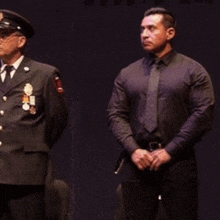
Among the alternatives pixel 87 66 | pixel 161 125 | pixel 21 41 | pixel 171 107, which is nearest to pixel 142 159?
Result: pixel 161 125

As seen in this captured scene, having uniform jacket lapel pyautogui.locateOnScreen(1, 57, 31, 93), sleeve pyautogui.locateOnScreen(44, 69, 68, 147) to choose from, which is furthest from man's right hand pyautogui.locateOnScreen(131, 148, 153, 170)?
uniform jacket lapel pyautogui.locateOnScreen(1, 57, 31, 93)

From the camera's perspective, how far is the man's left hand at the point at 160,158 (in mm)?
3787

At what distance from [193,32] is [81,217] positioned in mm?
1519

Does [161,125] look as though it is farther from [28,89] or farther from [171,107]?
[28,89]

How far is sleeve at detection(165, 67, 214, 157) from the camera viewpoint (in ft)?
12.5

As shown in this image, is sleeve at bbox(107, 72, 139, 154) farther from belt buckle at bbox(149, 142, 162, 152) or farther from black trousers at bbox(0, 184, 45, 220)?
black trousers at bbox(0, 184, 45, 220)

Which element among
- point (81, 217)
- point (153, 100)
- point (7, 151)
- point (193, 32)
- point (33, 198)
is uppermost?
point (193, 32)

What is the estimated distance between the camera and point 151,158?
380cm

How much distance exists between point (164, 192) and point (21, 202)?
0.77m

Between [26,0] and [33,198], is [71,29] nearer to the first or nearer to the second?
[26,0]

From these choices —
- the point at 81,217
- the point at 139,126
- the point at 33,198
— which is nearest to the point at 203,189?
the point at 81,217

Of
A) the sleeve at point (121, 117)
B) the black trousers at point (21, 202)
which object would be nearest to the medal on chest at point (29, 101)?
the black trousers at point (21, 202)

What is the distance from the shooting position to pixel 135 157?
382 centimetres

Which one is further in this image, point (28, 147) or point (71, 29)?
point (71, 29)
